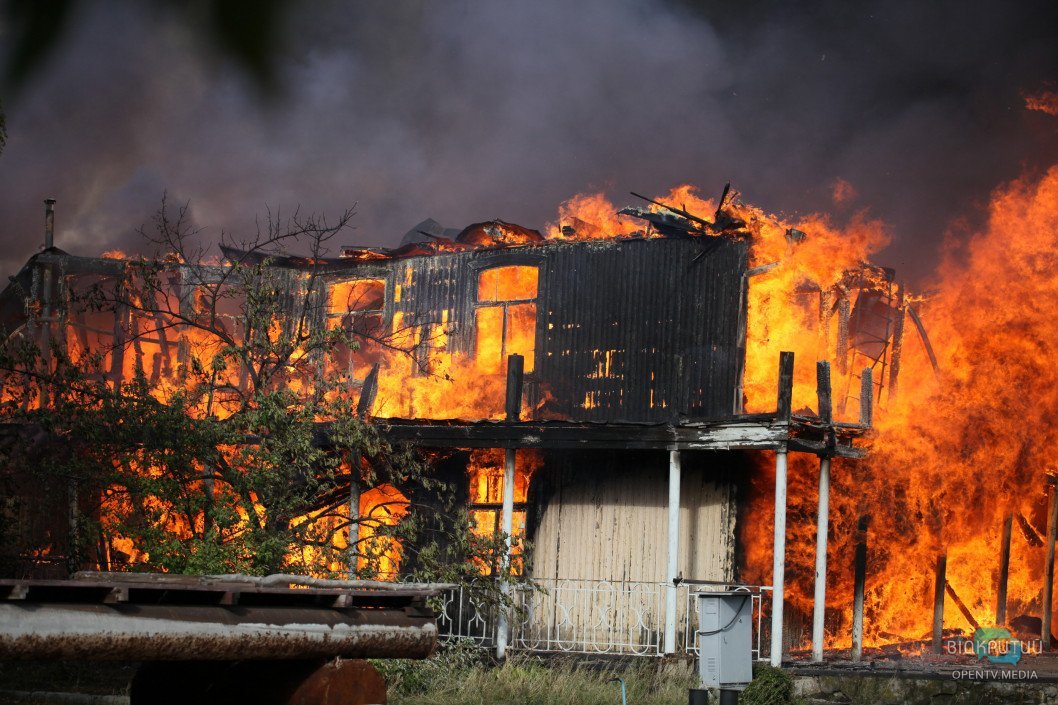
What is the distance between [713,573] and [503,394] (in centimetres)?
540

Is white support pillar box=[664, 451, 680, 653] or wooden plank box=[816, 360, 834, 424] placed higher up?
wooden plank box=[816, 360, 834, 424]

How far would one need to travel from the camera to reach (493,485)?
1867cm

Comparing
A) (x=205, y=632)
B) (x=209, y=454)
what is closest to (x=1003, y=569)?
(x=209, y=454)

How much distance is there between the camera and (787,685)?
13.4 metres

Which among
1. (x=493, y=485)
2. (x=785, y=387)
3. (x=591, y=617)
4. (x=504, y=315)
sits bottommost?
(x=591, y=617)

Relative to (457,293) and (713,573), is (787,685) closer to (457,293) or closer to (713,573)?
(713,573)

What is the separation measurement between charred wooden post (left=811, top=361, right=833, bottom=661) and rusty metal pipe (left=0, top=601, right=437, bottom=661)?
27.2 ft

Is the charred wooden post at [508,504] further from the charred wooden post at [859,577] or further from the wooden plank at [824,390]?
the charred wooden post at [859,577]

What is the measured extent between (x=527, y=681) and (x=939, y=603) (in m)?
8.20

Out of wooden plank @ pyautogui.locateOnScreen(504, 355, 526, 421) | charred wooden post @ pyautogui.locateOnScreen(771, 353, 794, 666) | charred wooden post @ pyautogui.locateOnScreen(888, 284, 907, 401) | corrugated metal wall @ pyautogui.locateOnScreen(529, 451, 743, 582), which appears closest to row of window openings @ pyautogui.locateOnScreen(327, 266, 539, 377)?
wooden plank @ pyautogui.locateOnScreen(504, 355, 526, 421)

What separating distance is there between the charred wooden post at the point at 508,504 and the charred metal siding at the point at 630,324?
256 cm

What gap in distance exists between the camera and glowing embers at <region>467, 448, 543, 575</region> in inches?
718

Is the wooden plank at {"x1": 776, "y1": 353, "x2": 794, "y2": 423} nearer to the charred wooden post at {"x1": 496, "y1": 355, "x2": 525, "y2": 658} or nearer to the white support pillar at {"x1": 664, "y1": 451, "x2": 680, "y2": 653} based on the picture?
the white support pillar at {"x1": 664, "y1": 451, "x2": 680, "y2": 653}

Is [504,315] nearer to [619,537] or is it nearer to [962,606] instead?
[619,537]
